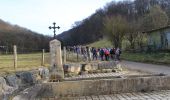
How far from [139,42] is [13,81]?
186ft

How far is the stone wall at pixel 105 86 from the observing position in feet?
49.3

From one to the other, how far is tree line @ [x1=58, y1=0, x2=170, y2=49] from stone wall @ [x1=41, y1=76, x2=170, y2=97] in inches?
2047

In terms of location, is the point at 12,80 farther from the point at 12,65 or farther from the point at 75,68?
the point at 75,68

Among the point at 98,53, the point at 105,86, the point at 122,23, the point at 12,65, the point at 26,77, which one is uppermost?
the point at 122,23

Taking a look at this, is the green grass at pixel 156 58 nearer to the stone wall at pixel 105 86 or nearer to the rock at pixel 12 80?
the stone wall at pixel 105 86

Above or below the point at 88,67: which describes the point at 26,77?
below

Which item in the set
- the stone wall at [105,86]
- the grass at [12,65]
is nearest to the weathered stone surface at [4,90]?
the stone wall at [105,86]

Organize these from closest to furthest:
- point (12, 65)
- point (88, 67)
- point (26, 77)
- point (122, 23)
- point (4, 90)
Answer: point (4, 90) → point (26, 77) → point (12, 65) → point (88, 67) → point (122, 23)

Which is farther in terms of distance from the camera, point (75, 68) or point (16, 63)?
point (75, 68)

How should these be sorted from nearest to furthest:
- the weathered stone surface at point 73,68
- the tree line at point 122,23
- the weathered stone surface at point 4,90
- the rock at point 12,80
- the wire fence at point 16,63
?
the weathered stone surface at point 4,90, the rock at point 12,80, the wire fence at point 16,63, the weathered stone surface at point 73,68, the tree line at point 122,23

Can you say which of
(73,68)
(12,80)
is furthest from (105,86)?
(73,68)

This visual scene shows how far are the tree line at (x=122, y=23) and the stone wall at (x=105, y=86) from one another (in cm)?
5198

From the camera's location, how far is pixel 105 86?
1533 cm

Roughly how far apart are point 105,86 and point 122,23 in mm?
63360
